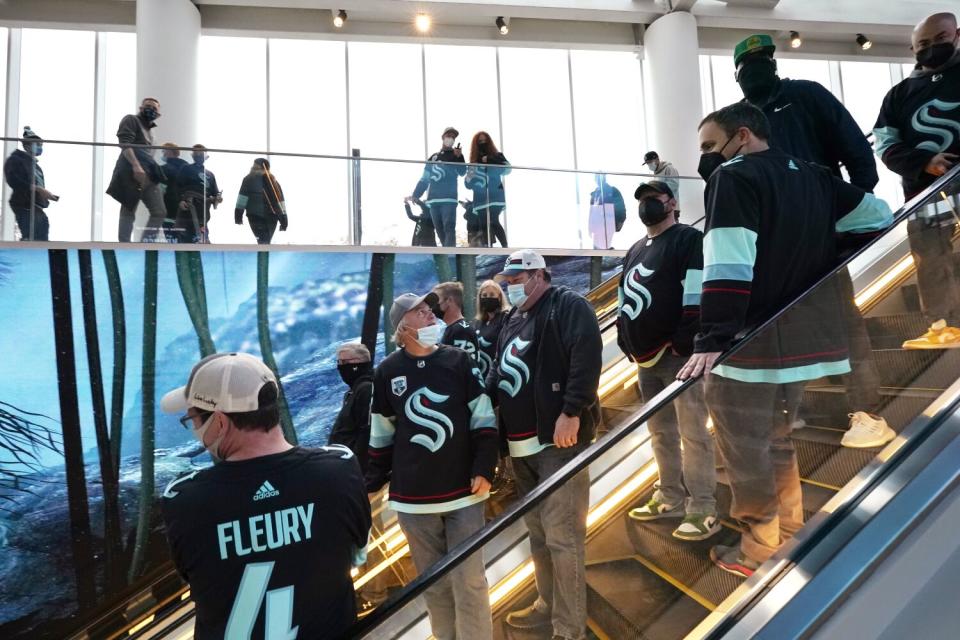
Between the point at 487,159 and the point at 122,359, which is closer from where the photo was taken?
the point at 122,359

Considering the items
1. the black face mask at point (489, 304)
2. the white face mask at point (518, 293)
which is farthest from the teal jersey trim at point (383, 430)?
the black face mask at point (489, 304)

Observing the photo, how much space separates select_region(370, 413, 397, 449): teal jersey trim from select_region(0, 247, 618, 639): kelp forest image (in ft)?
17.7

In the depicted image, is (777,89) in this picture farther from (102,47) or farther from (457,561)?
(102,47)

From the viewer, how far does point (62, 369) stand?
7.58 meters

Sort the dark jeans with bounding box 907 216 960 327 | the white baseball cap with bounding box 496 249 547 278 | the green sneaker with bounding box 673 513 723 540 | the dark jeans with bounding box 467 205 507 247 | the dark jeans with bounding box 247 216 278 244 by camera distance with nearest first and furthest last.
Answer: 1. the green sneaker with bounding box 673 513 723 540
2. the dark jeans with bounding box 907 216 960 327
3. the white baseball cap with bounding box 496 249 547 278
4. the dark jeans with bounding box 247 216 278 244
5. the dark jeans with bounding box 467 205 507 247

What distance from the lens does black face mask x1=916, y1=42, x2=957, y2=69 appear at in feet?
10.2

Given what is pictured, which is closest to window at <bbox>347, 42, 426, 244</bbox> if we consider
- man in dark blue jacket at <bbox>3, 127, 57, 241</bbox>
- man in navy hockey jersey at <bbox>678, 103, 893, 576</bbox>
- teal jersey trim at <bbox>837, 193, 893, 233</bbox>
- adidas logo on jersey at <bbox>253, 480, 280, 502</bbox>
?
man in dark blue jacket at <bbox>3, 127, 57, 241</bbox>

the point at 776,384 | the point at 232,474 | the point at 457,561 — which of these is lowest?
the point at 457,561

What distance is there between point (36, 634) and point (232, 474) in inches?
330

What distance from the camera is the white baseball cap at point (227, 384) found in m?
1.65

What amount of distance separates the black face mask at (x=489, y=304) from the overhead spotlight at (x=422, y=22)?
9885 mm

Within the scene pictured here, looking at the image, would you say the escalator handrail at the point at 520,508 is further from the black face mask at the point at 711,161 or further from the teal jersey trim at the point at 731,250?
the black face mask at the point at 711,161

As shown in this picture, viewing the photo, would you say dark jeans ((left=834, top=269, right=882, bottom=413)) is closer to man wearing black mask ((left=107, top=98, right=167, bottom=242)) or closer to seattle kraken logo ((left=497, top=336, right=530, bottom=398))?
seattle kraken logo ((left=497, top=336, right=530, bottom=398))

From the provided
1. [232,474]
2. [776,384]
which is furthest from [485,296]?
[232,474]
